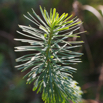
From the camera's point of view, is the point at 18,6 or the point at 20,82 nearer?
the point at 20,82

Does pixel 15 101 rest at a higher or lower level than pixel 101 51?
lower

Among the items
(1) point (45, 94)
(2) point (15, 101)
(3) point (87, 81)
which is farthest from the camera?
(3) point (87, 81)

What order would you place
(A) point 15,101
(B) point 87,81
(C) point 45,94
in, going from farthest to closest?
1. (B) point 87,81
2. (A) point 15,101
3. (C) point 45,94

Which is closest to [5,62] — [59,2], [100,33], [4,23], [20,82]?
[20,82]

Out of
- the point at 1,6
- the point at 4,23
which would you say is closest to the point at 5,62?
the point at 4,23

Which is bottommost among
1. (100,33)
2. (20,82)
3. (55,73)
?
(20,82)

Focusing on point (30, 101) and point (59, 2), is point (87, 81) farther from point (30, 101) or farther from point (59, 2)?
point (59, 2)
